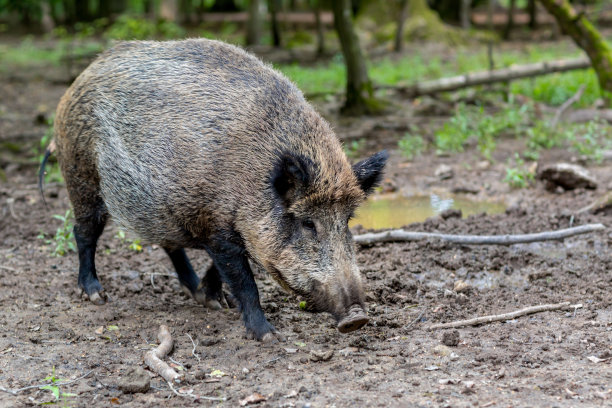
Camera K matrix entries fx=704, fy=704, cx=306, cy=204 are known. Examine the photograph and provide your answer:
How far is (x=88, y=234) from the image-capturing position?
5633 millimetres

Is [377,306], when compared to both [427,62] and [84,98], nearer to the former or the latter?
[84,98]

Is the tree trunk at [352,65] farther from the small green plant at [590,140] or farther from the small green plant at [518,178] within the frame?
the small green plant at [518,178]

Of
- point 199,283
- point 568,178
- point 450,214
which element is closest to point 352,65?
point 568,178

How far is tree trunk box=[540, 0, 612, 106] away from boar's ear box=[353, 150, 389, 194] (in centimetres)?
701

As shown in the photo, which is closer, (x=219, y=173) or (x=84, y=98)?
(x=219, y=173)

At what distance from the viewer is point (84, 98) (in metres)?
5.45

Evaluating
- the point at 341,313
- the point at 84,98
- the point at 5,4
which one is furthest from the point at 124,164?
the point at 5,4

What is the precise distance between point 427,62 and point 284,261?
1452 centimetres

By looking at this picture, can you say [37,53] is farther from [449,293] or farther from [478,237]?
[449,293]

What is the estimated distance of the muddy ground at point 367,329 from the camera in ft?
12.6

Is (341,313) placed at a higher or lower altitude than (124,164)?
lower

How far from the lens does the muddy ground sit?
3826 mm

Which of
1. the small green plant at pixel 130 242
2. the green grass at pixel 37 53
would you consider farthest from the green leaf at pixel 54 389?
the green grass at pixel 37 53

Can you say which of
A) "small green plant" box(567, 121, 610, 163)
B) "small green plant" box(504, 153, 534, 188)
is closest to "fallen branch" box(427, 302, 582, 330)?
"small green plant" box(504, 153, 534, 188)
